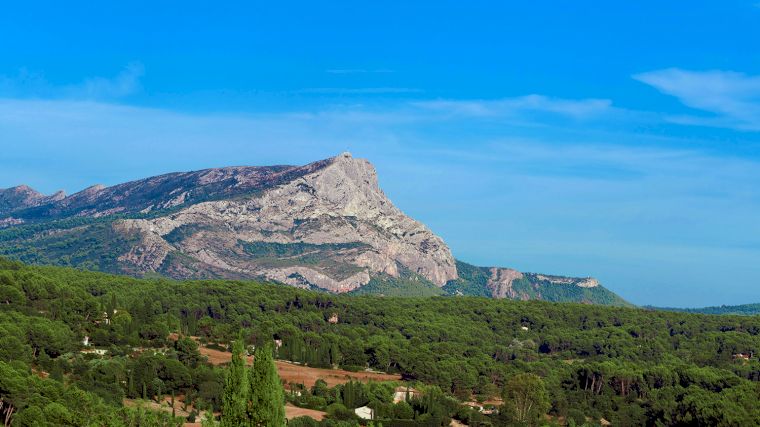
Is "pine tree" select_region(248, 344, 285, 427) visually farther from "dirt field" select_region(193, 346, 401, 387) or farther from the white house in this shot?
"dirt field" select_region(193, 346, 401, 387)

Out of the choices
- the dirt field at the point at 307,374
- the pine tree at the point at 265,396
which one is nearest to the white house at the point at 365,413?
the dirt field at the point at 307,374

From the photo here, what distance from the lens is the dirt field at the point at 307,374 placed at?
5187 inches

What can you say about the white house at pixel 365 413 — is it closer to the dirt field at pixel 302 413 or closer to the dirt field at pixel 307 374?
the dirt field at pixel 302 413

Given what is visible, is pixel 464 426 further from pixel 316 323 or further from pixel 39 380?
pixel 316 323

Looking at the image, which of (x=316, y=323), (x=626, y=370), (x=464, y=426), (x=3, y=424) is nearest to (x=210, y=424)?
(x=3, y=424)

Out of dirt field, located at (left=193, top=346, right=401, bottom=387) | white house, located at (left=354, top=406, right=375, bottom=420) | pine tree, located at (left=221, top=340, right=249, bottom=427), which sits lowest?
white house, located at (left=354, top=406, right=375, bottom=420)

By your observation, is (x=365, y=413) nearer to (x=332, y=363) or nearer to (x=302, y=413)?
(x=302, y=413)

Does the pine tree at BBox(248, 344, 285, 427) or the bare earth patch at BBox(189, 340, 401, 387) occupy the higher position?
the pine tree at BBox(248, 344, 285, 427)

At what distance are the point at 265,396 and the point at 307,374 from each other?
301ft

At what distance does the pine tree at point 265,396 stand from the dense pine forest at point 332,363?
16.7 inches

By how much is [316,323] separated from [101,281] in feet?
137

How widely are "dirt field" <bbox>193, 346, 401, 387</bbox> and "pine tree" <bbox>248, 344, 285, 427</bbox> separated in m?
79.5

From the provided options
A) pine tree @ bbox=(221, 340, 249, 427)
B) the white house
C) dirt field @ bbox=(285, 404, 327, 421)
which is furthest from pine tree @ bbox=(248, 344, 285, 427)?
the white house

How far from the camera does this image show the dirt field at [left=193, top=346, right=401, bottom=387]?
432 ft
